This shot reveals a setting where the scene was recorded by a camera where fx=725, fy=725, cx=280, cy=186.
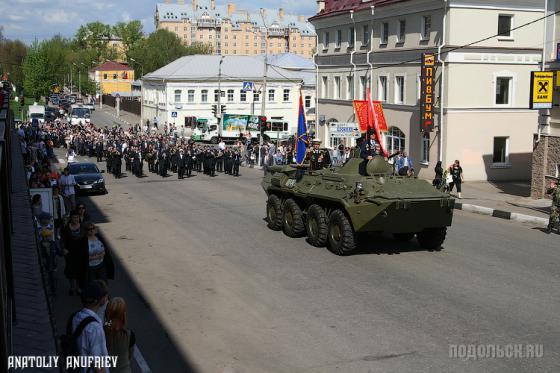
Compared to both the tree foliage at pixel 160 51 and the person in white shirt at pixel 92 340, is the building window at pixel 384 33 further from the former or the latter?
the tree foliage at pixel 160 51

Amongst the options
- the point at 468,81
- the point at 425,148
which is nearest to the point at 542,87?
the point at 468,81

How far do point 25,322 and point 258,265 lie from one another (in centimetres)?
721

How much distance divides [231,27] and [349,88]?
133m

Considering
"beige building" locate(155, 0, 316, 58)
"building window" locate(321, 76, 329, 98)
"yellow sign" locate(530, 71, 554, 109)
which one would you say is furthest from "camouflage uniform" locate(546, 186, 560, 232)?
"beige building" locate(155, 0, 316, 58)

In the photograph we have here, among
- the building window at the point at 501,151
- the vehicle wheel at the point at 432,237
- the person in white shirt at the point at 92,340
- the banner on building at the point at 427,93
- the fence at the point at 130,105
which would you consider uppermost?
the banner on building at the point at 427,93

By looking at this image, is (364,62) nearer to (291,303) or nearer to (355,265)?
(355,265)

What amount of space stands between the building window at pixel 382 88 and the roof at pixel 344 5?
3659 mm

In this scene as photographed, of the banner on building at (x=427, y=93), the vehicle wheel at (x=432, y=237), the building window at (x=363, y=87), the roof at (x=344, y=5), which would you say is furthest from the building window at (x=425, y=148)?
the vehicle wheel at (x=432, y=237)

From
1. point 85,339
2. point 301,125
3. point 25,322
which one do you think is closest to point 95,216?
point 301,125

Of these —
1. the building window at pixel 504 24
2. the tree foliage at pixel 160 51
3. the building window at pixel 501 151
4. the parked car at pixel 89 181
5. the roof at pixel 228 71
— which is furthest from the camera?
the tree foliage at pixel 160 51

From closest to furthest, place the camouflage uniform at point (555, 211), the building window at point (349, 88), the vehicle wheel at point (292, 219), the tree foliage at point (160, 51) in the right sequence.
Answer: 1. the vehicle wheel at point (292, 219)
2. the camouflage uniform at point (555, 211)
3. the building window at point (349, 88)
4. the tree foliage at point (160, 51)

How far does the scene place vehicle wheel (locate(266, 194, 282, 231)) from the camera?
720 inches

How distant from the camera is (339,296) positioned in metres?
12.0

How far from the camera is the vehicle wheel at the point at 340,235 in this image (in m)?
14.9
